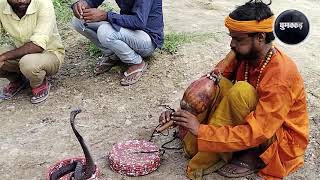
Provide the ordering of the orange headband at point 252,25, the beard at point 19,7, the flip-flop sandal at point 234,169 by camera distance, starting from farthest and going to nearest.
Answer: the beard at point 19,7 < the flip-flop sandal at point 234,169 < the orange headband at point 252,25

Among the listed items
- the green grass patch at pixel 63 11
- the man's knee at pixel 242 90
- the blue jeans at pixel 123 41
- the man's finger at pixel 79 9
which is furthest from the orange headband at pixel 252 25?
the green grass patch at pixel 63 11

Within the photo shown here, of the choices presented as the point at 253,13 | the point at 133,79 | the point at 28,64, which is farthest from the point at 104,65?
the point at 253,13

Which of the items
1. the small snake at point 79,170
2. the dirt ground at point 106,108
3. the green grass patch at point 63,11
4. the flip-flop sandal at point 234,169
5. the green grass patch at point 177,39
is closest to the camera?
the small snake at point 79,170

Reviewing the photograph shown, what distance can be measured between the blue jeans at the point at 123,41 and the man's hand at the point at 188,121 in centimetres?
186

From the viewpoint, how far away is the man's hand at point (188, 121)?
10.7 ft

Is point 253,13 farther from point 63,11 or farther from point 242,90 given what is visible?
point 63,11

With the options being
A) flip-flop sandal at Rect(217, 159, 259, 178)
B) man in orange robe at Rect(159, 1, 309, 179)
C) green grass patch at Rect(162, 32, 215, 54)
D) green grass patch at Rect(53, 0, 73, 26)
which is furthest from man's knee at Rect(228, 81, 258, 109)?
green grass patch at Rect(53, 0, 73, 26)

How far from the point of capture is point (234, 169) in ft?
11.8

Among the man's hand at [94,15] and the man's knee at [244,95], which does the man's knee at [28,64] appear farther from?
the man's knee at [244,95]

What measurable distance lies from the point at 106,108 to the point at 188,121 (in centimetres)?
163

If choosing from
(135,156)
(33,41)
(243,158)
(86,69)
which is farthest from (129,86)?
(243,158)

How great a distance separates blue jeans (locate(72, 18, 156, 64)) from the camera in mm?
4953

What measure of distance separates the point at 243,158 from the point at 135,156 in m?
0.82

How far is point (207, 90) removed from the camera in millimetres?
3387
